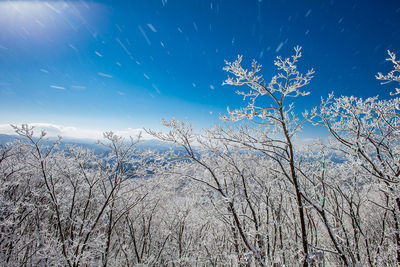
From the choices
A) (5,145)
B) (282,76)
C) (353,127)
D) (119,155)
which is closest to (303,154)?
(353,127)

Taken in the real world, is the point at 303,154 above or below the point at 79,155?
above

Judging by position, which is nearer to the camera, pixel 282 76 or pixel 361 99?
pixel 282 76

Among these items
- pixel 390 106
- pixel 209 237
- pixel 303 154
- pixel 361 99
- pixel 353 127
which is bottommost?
pixel 209 237

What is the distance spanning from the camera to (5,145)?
294 inches

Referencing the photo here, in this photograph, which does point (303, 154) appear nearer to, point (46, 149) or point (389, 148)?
point (389, 148)

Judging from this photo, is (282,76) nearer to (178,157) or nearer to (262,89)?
(262,89)

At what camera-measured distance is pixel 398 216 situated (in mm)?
3945

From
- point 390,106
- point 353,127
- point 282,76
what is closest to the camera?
point 282,76

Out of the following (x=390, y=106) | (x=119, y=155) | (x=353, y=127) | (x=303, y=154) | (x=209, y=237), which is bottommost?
(x=209, y=237)

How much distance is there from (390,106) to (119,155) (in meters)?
8.65

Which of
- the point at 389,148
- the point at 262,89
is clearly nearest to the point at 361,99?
the point at 389,148

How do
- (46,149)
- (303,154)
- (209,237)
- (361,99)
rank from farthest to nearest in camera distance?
(209,237)
(303,154)
(46,149)
(361,99)

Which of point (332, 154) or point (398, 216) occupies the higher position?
point (332, 154)

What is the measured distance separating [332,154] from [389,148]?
2.56 metres
